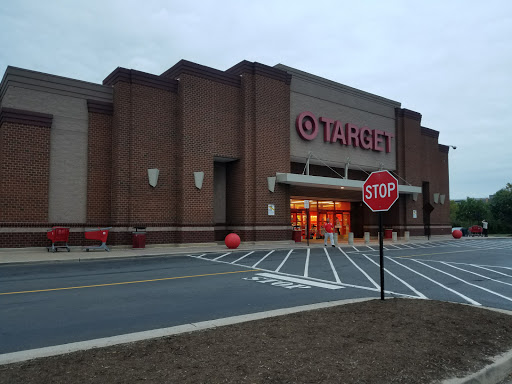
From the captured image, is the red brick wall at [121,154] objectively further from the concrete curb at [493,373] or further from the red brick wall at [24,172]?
the concrete curb at [493,373]

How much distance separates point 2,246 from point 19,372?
1629 cm

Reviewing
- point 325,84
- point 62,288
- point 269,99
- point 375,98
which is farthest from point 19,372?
point 375,98

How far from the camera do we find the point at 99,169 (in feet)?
67.6

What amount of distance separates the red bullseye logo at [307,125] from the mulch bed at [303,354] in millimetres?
20821

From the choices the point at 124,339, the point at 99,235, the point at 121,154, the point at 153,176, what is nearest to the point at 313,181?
the point at 153,176

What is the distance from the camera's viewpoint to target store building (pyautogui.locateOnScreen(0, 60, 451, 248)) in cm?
1859

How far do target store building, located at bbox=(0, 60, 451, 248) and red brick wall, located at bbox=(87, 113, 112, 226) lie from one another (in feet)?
0.17

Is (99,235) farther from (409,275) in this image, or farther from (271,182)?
(409,275)

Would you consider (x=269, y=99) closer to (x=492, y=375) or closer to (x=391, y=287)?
(x=391, y=287)

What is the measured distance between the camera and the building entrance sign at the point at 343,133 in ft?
86.8

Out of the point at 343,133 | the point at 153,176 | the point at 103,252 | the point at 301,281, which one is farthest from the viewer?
the point at 343,133

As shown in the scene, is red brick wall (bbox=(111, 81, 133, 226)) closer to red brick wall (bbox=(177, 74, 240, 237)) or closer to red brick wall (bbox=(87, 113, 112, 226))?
red brick wall (bbox=(87, 113, 112, 226))

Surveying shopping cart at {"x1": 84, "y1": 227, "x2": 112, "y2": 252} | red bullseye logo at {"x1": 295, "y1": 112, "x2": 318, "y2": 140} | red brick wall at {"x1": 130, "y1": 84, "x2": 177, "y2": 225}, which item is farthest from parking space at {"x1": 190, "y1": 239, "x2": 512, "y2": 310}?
red bullseye logo at {"x1": 295, "y1": 112, "x2": 318, "y2": 140}

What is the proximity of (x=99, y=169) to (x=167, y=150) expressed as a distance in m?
3.60
